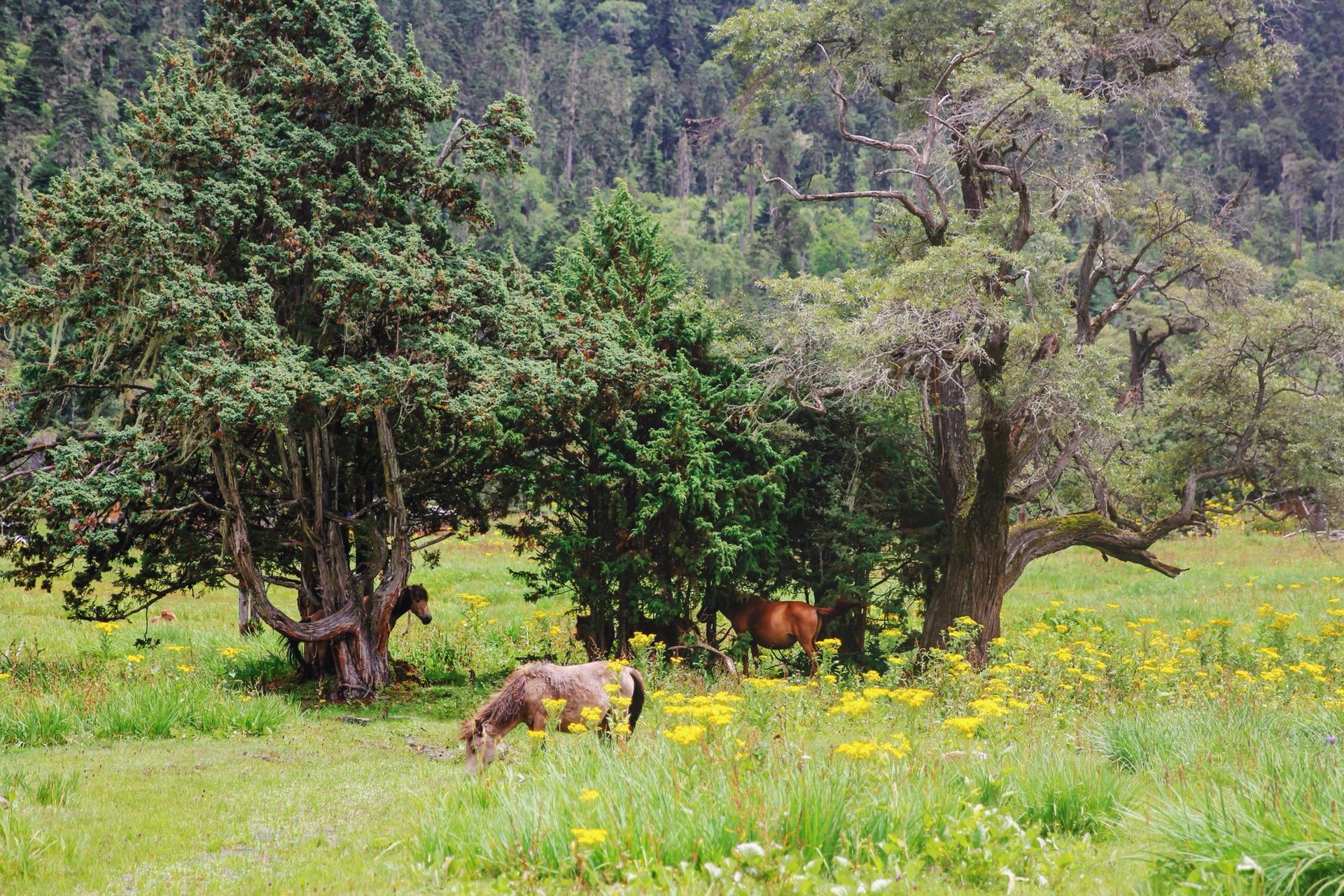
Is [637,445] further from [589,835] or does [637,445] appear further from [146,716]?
[589,835]

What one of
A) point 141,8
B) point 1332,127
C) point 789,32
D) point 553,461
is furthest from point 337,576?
point 1332,127

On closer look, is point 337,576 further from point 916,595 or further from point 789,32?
point 789,32

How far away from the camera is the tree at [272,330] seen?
11695 millimetres

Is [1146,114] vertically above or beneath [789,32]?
beneath

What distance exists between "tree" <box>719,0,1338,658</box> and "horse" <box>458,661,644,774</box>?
633 cm

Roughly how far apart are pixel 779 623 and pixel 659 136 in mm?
115247

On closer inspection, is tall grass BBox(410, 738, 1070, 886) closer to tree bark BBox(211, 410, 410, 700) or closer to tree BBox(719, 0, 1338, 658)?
tree bark BBox(211, 410, 410, 700)

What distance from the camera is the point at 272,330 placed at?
12.3m

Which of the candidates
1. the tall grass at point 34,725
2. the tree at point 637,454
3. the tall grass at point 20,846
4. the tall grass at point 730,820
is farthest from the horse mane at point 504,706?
the tall grass at point 34,725

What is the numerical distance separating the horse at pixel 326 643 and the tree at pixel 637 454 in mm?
1587

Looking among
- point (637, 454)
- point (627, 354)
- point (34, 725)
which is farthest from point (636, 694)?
point (34, 725)

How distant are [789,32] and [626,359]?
24.4 feet

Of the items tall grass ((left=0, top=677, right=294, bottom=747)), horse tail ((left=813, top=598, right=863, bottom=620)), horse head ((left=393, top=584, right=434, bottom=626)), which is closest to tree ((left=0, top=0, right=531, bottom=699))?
horse head ((left=393, top=584, right=434, bottom=626))

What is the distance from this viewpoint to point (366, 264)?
1248 centimetres
